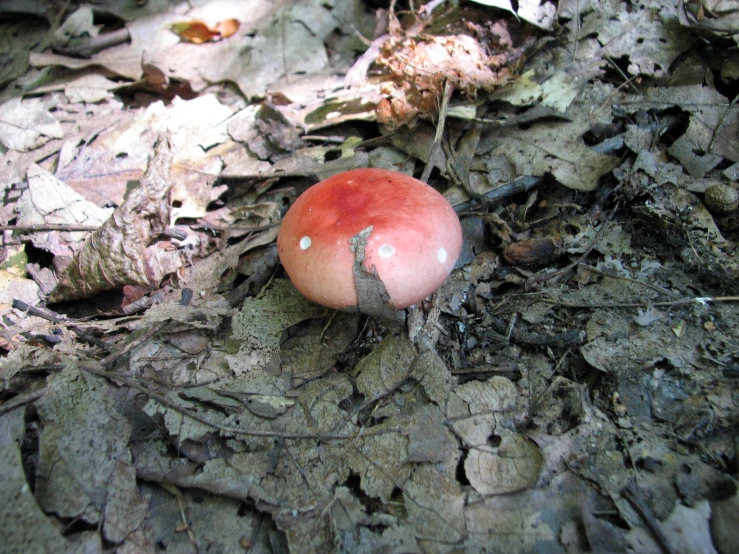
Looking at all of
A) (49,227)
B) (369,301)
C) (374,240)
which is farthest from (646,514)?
(49,227)

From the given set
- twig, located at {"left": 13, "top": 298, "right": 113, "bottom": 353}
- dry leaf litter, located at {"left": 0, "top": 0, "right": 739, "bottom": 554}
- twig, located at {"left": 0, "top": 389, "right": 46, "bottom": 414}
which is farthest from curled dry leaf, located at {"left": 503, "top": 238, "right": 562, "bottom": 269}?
twig, located at {"left": 0, "top": 389, "right": 46, "bottom": 414}

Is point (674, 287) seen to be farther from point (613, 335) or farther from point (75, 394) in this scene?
point (75, 394)

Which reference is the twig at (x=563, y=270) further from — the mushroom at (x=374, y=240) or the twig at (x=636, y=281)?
the mushroom at (x=374, y=240)

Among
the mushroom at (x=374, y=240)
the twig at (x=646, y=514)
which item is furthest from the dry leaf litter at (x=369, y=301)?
the mushroom at (x=374, y=240)

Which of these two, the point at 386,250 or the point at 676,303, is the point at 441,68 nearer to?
the point at 386,250

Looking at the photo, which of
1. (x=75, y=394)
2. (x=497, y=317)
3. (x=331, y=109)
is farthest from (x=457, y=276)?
(x=75, y=394)

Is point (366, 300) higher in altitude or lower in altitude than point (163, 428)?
higher
